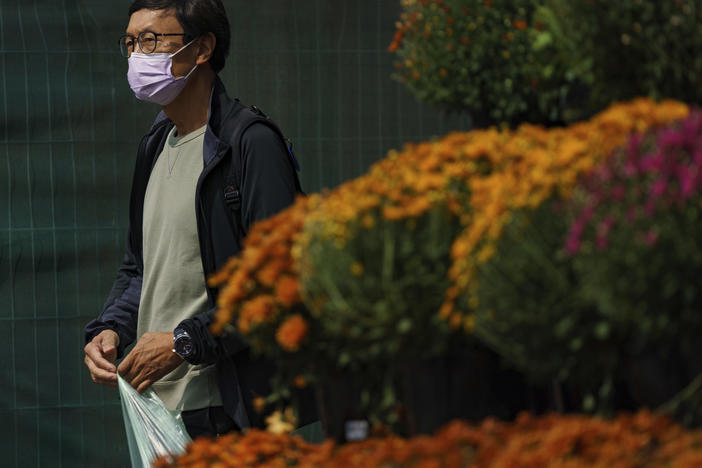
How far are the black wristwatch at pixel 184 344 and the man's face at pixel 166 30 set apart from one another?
0.82 meters

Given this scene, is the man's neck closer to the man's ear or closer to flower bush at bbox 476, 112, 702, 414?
the man's ear

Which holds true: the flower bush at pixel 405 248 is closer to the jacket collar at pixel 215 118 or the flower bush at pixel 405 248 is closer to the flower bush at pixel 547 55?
the flower bush at pixel 547 55

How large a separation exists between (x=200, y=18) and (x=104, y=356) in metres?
1.06

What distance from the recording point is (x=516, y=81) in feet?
7.18

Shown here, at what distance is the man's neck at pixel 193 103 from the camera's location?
3389mm

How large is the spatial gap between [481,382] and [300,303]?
0.35 metres

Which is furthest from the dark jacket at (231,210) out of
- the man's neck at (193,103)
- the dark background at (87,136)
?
the dark background at (87,136)

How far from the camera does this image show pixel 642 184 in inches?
63.8

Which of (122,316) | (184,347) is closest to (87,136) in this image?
(122,316)

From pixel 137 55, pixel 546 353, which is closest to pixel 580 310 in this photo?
pixel 546 353

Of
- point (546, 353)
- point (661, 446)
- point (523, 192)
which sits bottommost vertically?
point (661, 446)

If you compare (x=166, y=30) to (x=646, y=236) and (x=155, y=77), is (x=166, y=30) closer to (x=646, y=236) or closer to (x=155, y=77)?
(x=155, y=77)

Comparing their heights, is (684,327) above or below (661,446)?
above

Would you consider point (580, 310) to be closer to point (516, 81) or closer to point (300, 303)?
point (300, 303)
